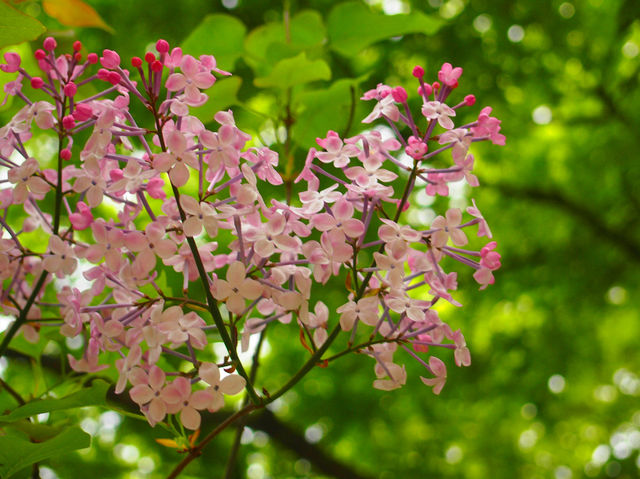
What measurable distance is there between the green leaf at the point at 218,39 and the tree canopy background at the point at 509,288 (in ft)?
3.03

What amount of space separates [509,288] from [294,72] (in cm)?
246

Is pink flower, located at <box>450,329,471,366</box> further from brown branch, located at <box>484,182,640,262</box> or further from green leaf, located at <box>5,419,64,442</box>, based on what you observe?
brown branch, located at <box>484,182,640,262</box>

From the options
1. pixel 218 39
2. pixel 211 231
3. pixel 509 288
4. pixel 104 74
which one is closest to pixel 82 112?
pixel 104 74

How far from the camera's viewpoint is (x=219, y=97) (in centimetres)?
78

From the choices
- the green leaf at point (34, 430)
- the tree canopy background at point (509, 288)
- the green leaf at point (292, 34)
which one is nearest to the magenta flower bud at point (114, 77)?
the green leaf at point (34, 430)

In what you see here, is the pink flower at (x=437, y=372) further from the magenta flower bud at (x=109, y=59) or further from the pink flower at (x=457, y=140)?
the magenta flower bud at (x=109, y=59)

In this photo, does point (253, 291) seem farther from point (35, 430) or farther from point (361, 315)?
point (35, 430)

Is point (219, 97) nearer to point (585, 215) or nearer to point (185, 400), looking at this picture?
point (185, 400)

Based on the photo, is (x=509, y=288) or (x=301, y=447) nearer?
(x=301, y=447)

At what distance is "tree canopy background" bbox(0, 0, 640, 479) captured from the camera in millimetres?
2277

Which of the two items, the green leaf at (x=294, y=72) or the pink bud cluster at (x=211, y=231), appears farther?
the green leaf at (x=294, y=72)

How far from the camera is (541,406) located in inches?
121

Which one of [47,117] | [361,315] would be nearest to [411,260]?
[361,315]

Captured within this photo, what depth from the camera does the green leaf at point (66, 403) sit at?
0.53m
